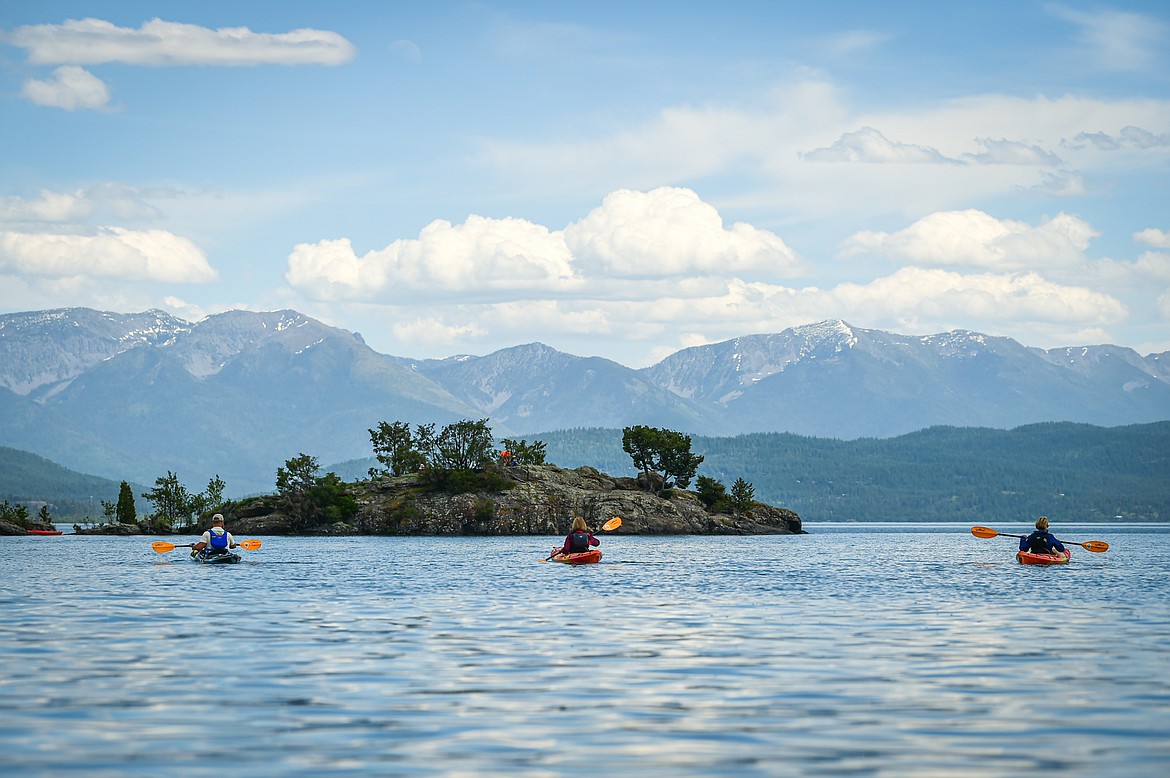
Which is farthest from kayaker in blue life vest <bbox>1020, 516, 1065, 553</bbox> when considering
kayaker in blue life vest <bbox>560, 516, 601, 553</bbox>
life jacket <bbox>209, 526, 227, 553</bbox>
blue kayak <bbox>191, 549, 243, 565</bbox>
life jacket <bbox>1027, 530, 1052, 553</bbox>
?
life jacket <bbox>209, 526, 227, 553</bbox>

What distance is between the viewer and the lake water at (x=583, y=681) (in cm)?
2067

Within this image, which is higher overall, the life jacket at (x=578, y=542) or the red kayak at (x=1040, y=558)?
the life jacket at (x=578, y=542)

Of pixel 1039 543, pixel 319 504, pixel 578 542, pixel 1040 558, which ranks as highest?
pixel 319 504

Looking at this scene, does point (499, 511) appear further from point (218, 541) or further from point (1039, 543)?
point (1039, 543)

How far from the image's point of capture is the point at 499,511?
184375 millimetres

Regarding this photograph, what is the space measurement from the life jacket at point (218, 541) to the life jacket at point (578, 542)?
22609 millimetres

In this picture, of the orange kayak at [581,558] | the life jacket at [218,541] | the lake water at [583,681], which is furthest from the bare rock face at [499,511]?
the lake water at [583,681]

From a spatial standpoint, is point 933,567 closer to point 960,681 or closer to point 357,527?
point 960,681

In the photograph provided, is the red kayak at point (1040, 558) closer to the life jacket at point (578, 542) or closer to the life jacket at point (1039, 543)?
the life jacket at point (1039, 543)

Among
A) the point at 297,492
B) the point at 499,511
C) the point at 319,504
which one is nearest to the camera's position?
the point at 499,511

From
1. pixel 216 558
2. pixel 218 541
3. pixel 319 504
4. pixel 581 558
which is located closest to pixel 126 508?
pixel 319 504

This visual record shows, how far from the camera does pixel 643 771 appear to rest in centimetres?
1955

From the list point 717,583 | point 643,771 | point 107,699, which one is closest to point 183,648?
point 107,699

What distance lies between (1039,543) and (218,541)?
52279 millimetres
